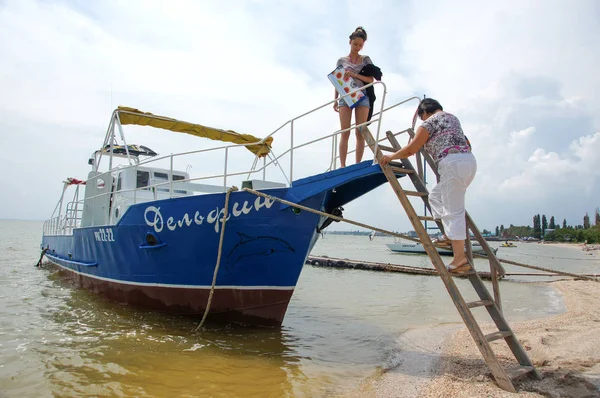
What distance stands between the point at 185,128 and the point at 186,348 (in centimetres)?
584

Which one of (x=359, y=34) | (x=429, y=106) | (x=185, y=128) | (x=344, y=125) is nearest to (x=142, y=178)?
(x=185, y=128)

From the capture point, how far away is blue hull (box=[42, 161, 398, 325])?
644 cm

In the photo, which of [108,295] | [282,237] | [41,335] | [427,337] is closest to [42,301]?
[108,295]

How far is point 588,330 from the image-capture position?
6996 millimetres

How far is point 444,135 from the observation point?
4527 millimetres

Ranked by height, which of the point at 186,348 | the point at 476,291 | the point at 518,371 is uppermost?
the point at 476,291

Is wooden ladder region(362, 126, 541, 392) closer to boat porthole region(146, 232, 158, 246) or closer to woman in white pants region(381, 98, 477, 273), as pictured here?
woman in white pants region(381, 98, 477, 273)

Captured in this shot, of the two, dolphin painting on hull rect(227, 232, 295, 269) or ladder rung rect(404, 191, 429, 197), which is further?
dolphin painting on hull rect(227, 232, 295, 269)

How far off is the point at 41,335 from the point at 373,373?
559cm

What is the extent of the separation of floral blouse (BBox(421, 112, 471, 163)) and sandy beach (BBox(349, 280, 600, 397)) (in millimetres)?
2533

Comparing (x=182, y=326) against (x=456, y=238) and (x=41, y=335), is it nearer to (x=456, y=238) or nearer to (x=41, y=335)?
(x=41, y=335)

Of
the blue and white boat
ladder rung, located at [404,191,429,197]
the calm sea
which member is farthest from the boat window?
ladder rung, located at [404,191,429,197]

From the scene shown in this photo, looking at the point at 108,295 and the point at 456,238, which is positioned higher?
the point at 456,238

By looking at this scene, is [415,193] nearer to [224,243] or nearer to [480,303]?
[480,303]
